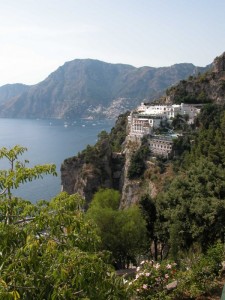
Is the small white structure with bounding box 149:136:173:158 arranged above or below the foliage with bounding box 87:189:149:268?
above

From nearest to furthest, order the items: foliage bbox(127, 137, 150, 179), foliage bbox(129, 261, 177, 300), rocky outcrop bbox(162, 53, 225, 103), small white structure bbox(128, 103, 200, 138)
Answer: foliage bbox(129, 261, 177, 300) → foliage bbox(127, 137, 150, 179) → small white structure bbox(128, 103, 200, 138) → rocky outcrop bbox(162, 53, 225, 103)

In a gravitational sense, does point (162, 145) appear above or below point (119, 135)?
below

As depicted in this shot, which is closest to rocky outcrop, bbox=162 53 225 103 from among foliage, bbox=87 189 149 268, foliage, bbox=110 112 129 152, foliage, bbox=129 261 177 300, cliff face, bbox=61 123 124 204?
foliage, bbox=110 112 129 152

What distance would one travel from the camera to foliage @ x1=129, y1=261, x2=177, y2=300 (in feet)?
26.1

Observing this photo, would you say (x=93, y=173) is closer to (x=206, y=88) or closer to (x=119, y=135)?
(x=119, y=135)

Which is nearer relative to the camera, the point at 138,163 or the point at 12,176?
the point at 12,176

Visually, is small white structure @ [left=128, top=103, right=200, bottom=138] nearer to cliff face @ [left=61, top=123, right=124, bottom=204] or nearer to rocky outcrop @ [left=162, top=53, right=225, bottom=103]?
rocky outcrop @ [left=162, top=53, right=225, bottom=103]

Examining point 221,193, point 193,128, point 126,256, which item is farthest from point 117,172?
point 221,193

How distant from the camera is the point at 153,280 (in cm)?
835

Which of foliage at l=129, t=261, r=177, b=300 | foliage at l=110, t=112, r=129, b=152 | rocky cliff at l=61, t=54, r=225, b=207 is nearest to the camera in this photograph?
foliage at l=129, t=261, r=177, b=300

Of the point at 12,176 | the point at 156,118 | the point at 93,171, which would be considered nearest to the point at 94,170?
the point at 93,171

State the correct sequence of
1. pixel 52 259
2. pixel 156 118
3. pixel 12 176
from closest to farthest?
pixel 52 259 → pixel 12 176 → pixel 156 118

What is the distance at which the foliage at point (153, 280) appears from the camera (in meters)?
7.95

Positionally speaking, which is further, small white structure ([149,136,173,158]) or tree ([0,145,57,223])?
small white structure ([149,136,173,158])
